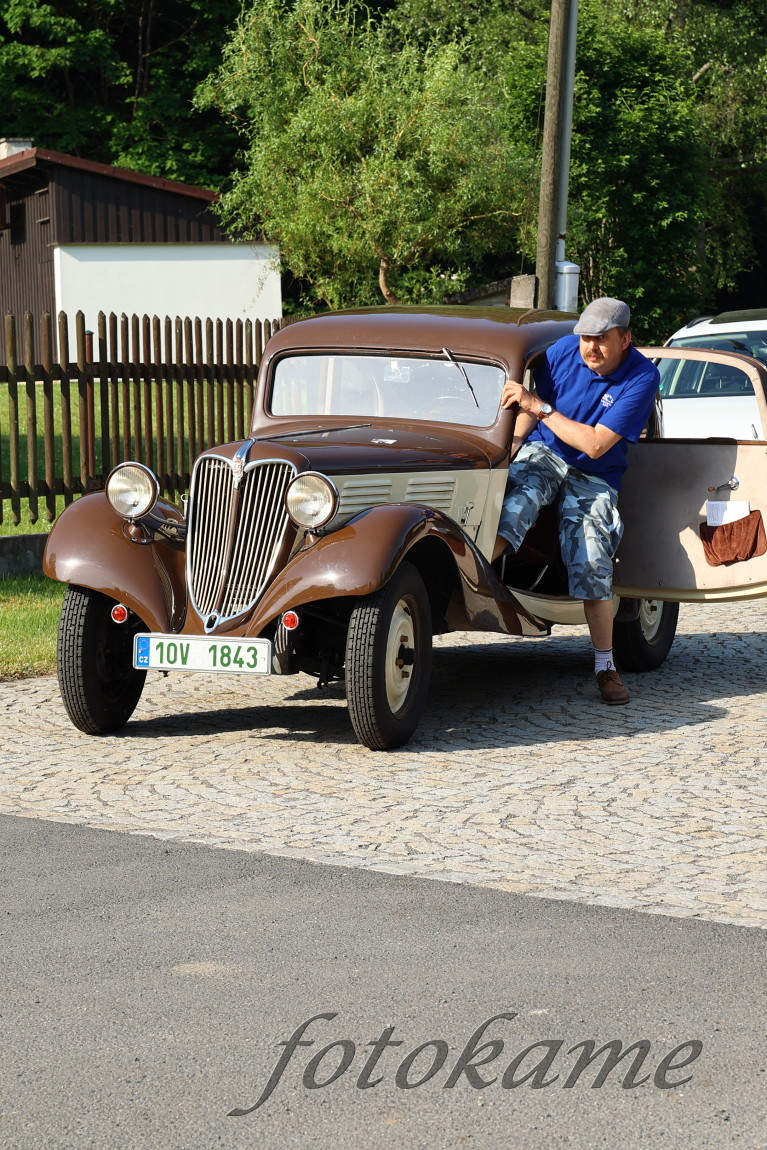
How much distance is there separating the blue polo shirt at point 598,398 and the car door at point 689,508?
0.34 meters

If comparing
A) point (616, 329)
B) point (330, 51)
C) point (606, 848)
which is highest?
point (330, 51)

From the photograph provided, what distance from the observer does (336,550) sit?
261 inches

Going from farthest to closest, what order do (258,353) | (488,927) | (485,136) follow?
(485,136) → (258,353) → (488,927)

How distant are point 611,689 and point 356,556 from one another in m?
1.98

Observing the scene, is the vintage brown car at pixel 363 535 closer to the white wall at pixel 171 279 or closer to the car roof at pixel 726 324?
the car roof at pixel 726 324

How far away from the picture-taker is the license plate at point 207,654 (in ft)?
21.6

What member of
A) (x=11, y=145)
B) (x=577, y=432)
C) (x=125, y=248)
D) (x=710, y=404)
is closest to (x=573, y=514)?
(x=577, y=432)

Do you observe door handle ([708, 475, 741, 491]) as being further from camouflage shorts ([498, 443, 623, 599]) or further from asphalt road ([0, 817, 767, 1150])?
asphalt road ([0, 817, 767, 1150])

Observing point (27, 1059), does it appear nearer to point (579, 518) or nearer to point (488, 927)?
point (488, 927)

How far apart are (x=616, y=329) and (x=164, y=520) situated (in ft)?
7.80

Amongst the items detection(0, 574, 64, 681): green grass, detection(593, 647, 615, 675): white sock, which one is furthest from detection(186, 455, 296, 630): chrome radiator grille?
detection(0, 574, 64, 681): green grass

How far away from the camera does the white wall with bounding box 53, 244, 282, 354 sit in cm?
3681

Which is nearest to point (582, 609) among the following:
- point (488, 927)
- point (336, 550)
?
point (336, 550)

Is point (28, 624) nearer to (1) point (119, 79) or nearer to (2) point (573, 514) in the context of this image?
(2) point (573, 514)
